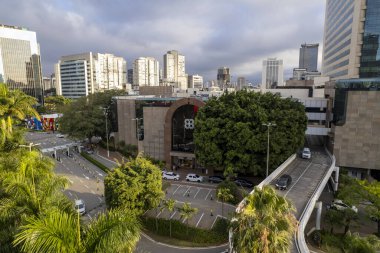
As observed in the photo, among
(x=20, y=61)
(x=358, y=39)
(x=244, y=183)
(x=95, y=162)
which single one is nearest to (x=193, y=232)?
(x=244, y=183)

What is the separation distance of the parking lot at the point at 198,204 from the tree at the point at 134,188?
387 cm

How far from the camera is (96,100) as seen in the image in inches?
2566

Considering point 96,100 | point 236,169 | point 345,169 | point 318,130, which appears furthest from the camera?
point 96,100

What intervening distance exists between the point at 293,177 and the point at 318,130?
72.1 feet

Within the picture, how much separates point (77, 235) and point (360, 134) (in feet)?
160

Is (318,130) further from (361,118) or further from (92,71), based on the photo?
(92,71)

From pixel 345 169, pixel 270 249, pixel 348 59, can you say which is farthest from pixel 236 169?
pixel 348 59

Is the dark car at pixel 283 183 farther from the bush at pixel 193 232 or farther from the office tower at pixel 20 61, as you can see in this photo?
the office tower at pixel 20 61

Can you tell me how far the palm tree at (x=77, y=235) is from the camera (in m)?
7.47

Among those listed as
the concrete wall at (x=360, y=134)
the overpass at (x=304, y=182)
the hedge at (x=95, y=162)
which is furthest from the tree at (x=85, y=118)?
the concrete wall at (x=360, y=134)

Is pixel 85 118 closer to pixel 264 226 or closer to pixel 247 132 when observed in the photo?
pixel 247 132

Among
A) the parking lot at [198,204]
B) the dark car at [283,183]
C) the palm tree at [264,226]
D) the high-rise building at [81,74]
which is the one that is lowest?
the parking lot at [198,204]

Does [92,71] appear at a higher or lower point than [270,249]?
higher

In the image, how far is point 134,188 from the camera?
83.2 feet
